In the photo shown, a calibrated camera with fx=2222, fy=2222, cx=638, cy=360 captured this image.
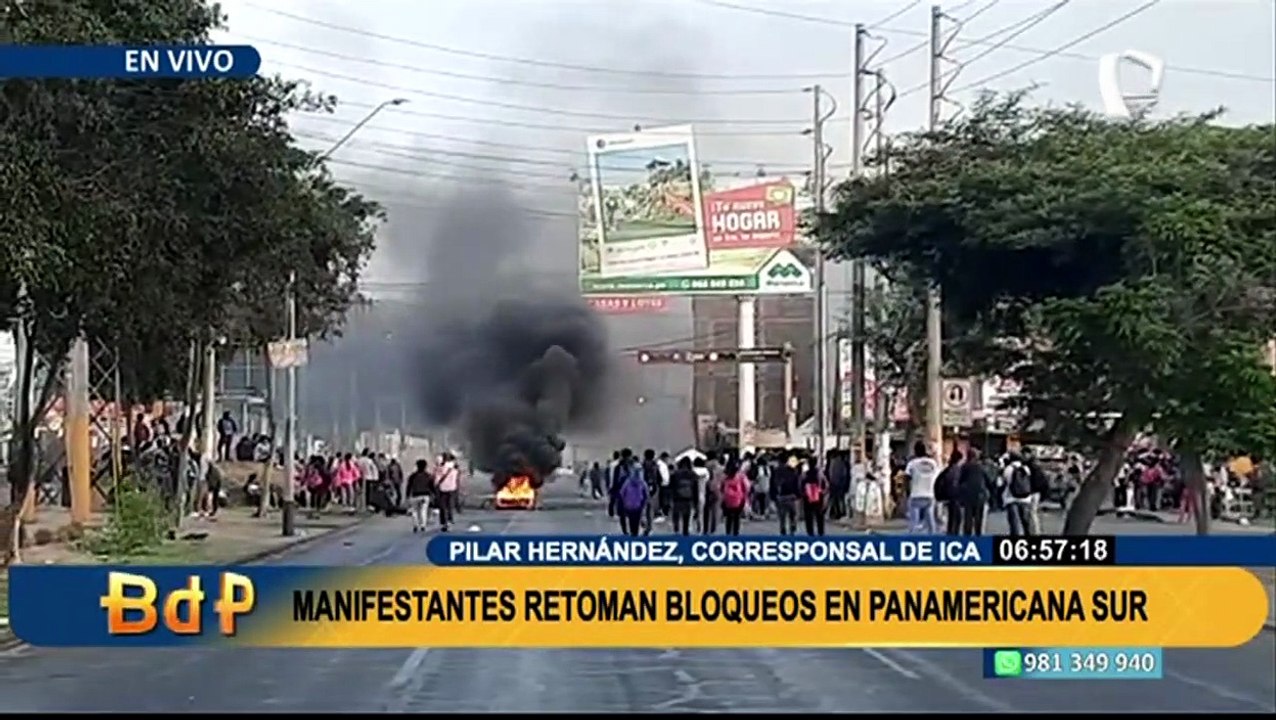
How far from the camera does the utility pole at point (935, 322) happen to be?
15.8 ft

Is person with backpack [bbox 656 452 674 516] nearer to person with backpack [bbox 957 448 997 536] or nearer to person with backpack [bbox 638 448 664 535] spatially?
person with backpack [bbox 638 448 664 535]

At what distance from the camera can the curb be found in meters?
5.04

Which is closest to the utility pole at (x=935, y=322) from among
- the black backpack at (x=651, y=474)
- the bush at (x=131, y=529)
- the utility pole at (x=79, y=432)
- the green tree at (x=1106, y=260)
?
the green tree at (x=1106, y=260)

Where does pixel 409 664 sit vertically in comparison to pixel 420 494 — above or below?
below

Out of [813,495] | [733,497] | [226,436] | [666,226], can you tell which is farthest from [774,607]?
[226,436]

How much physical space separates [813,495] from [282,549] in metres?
1.24

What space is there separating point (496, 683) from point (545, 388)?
2.23 ft

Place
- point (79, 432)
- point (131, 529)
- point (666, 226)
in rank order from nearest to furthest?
point (666, 226) → point (131, 529) → point (79, 432)

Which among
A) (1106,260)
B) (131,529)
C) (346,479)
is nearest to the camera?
(1106,260)

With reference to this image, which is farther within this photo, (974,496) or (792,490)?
(792,490)

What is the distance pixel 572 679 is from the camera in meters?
5.02

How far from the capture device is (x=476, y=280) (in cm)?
501

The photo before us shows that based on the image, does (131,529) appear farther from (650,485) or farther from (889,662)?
(889,662)

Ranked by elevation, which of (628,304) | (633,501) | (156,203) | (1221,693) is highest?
(156,203)
